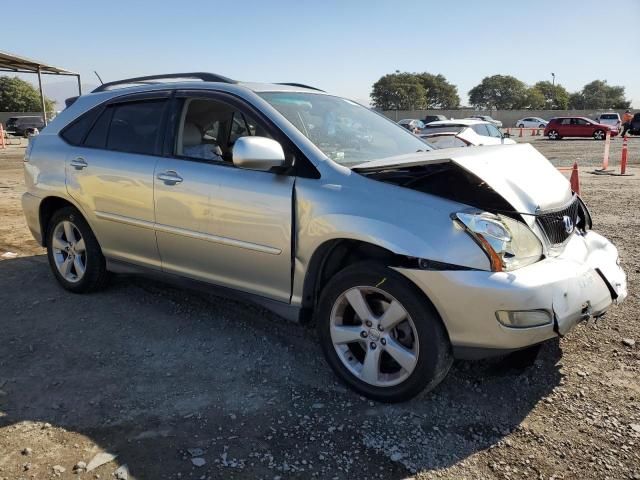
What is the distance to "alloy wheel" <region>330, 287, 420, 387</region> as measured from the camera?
2.88m

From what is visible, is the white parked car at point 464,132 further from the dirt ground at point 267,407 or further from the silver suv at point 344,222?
the dirt ground at point 267,407

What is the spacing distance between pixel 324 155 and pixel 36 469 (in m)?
2.19

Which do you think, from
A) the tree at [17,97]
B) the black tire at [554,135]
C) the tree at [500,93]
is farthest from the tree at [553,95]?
the tree at [17,97]

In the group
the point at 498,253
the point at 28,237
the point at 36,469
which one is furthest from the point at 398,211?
the point at 28,237

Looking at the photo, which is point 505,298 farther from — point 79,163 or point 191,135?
point 79,163

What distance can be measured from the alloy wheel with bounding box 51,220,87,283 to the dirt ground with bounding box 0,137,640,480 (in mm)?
447

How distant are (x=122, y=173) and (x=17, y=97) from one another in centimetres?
6636

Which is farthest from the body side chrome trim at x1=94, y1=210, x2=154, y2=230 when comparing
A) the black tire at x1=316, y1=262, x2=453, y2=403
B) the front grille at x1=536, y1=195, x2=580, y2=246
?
the front grille at x1=536, y1=195, x2=580, y2=246

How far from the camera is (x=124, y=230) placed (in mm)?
4160

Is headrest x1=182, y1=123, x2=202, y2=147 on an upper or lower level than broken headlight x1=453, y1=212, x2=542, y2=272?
upper

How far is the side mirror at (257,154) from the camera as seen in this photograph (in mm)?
3094

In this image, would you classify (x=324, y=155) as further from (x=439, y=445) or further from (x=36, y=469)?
(x=36, y=469)

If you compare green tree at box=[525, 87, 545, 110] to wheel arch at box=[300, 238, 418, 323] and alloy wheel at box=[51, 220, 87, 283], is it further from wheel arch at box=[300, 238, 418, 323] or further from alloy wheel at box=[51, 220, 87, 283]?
wheel arch at box=[300, 238, 418, 323]

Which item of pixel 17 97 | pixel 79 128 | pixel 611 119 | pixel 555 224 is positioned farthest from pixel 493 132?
pixel 17 97
